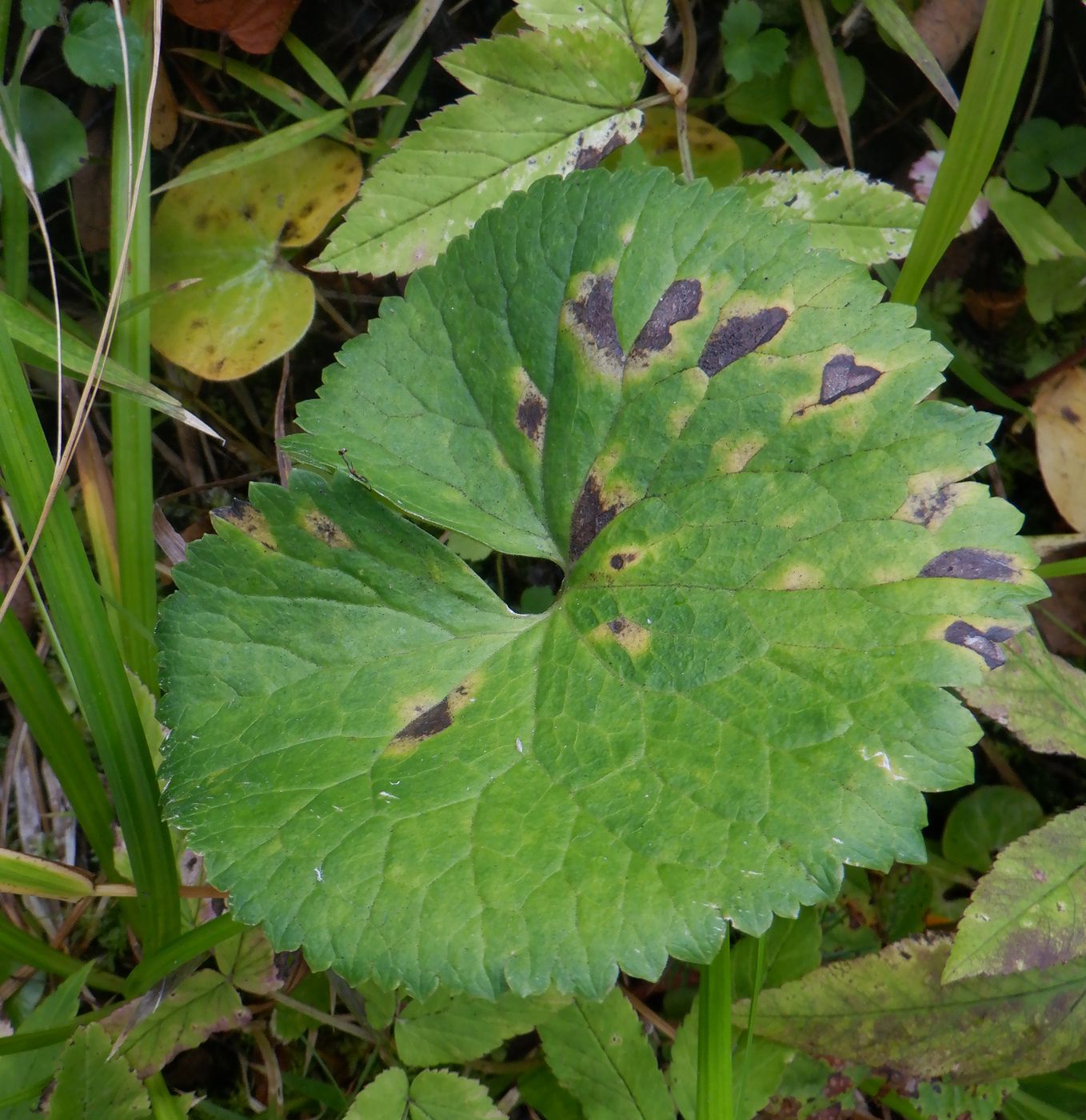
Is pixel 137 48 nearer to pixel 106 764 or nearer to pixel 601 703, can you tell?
pixel 106 764

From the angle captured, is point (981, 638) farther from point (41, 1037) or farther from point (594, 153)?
point (41, 1037)

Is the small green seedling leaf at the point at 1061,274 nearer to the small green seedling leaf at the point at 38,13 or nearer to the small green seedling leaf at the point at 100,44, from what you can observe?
the small green seedling leaf at the point at 100,44

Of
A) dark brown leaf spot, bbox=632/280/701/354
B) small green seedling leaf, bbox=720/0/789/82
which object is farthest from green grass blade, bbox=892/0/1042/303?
small green seedling leaf, bbox=720/0/789/82

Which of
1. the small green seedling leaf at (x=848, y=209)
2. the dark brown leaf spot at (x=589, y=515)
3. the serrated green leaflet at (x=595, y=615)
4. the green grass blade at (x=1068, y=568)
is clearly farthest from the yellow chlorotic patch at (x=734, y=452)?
the green grass blade at (x=1068, y=568)

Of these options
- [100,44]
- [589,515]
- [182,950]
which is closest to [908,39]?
[589,515]

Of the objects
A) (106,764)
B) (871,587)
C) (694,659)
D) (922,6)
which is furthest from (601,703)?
(922,6)

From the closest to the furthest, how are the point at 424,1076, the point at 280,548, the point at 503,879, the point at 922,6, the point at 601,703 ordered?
the point at 503,879 → the point at 601,703 → the point at 280,548 → the point at 424,1076 → the point at 922,6
